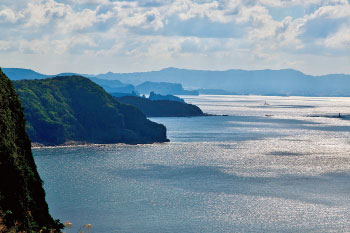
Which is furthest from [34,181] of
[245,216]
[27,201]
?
[245,216]

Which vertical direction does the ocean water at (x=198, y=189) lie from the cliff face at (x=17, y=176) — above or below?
below

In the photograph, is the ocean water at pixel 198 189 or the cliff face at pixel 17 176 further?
the ocean water at pixel 198 189

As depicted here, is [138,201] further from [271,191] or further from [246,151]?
[246,151]

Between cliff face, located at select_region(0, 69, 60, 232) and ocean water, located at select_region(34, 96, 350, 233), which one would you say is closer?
cliff face, located at select_region(0, 69, 60, 232)

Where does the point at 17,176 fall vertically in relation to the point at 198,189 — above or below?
above

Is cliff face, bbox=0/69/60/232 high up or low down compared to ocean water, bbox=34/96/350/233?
up

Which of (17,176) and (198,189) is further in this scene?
(198,189)
